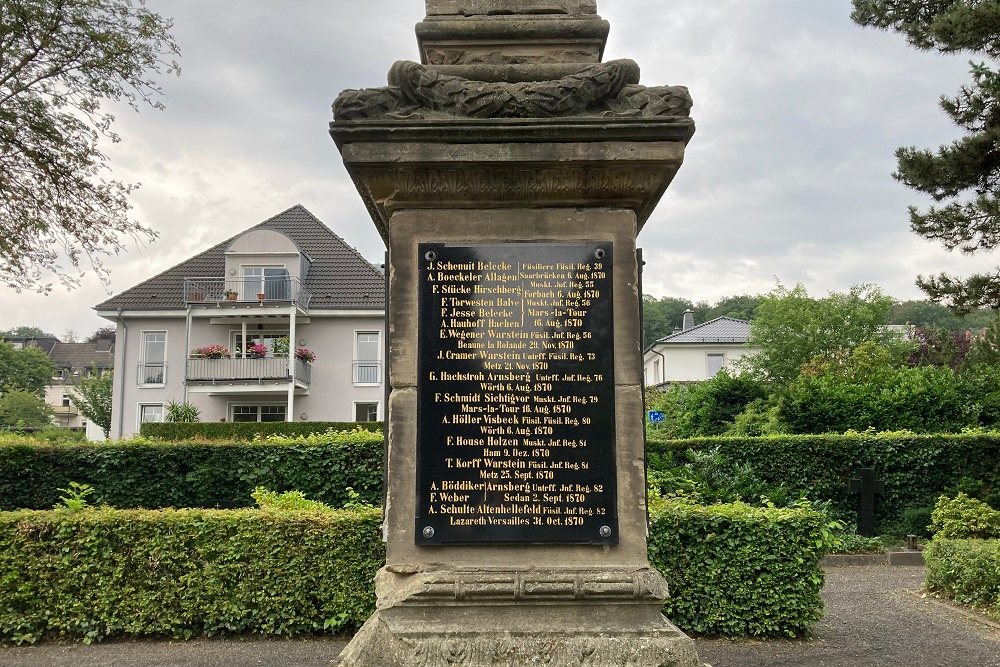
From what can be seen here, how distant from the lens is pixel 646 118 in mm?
3945

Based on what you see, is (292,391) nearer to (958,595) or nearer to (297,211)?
(297,211)

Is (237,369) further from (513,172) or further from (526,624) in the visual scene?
(526,624)

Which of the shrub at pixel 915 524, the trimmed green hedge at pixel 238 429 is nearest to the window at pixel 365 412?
the trimmed green hedge at pixel 238 429

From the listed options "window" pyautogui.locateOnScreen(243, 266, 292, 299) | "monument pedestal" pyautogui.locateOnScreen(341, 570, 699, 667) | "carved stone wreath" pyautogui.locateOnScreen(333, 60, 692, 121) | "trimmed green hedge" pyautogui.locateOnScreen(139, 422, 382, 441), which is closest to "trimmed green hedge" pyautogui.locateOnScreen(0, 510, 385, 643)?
"monument pedestal" pyautogui.locateOnScreen(341, 570, 699, 667)

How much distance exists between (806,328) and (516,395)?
47825 mm

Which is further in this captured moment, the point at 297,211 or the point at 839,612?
the point at 297,211

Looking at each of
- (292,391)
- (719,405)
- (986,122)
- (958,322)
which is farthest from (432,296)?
(958,322)

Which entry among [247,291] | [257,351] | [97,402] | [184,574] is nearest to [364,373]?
[257,351]

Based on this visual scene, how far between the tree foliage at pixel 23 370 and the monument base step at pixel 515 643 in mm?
91433

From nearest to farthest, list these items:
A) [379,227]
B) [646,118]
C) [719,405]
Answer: [646,118], [379,227], [719,405]

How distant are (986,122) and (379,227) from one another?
1094 centimetres

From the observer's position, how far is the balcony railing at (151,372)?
32.4 meters

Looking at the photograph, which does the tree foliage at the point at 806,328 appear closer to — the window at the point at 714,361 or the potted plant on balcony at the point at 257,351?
the window at the point at 714,361

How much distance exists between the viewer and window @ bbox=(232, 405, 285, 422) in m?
32.7
